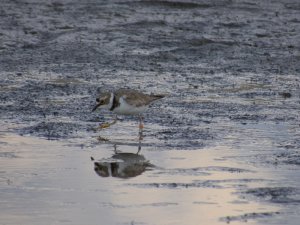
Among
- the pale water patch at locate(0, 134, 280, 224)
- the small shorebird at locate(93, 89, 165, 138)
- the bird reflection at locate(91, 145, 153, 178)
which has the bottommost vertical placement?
the bird reflection at locate(91, 145, 153, 178)

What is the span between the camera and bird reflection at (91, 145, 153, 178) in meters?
11.1

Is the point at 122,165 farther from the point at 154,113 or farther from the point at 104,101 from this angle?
the point at 154,113


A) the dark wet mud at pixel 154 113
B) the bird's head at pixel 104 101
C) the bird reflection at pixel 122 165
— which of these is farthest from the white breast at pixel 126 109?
the bird reflection at pixel 122 165

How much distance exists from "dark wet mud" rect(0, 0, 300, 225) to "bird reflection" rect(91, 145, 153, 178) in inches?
0.9

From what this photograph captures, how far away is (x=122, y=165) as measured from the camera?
11.5m

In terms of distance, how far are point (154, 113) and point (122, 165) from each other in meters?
3.47

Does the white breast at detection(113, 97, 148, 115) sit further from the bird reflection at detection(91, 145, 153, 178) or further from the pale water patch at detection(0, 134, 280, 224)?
the bird reflection at detection(91, 145, 153, 178)

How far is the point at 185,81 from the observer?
1722cm

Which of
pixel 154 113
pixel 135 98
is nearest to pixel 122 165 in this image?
pixel 135 98

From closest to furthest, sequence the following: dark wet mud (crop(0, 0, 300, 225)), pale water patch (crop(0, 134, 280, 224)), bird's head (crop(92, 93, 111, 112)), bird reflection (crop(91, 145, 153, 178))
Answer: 1. pale water patch (crop(0, 134, 280, 224))
2. dark wet mud (crop(0, 0, 300, 225))
3. bird reflection (crop(91, 145, 153, 178))
4. bird's head (crop(92, 93, 111, 112))

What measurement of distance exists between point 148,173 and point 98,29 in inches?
403

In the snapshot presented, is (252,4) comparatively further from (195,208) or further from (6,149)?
(195,208)

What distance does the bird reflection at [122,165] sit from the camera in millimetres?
11102

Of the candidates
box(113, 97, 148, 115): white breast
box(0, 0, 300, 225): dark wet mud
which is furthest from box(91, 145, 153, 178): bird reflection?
box(113, 97, 148, 115): white breast
